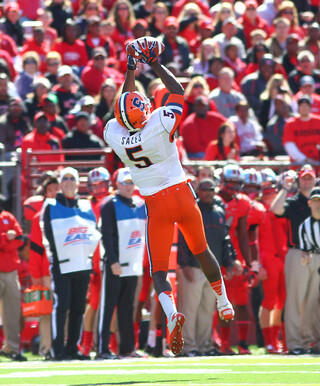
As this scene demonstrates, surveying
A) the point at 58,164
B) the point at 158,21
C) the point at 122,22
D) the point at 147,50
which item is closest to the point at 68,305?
the point at 58,164

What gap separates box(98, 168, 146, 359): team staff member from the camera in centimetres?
1209

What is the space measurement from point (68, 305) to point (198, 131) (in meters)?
4.02

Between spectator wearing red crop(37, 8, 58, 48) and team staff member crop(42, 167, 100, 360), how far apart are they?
6.37 metres

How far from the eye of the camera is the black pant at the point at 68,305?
39.0 ft

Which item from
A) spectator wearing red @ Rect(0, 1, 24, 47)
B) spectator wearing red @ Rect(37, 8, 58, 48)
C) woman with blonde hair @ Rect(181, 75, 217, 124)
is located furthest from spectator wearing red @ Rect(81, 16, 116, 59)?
woman with blonde hair @ Rect(181, 75, 217, 124)

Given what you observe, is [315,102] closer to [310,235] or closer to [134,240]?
[310,235]

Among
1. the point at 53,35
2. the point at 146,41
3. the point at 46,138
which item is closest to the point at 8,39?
the point at 53,35

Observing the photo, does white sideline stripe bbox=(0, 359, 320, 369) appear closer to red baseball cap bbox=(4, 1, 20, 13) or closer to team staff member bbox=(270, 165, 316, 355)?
team staff member bbox=(270, 165, 316, 355)

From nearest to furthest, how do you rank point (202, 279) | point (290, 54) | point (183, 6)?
point (202, 279) < point (290, 54) < point (183, 6)

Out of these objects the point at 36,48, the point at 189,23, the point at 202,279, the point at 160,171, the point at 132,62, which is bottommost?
the point at 202,279

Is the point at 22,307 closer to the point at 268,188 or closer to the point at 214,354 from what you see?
the point at 214,354

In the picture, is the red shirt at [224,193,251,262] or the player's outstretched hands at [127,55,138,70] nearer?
the player's outstretched hands at [127,55,138,70]

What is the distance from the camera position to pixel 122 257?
1230 centimetres

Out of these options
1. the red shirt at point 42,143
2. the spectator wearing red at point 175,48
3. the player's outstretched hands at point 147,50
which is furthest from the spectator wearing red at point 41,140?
the player's outstretched hands at point 147,50
